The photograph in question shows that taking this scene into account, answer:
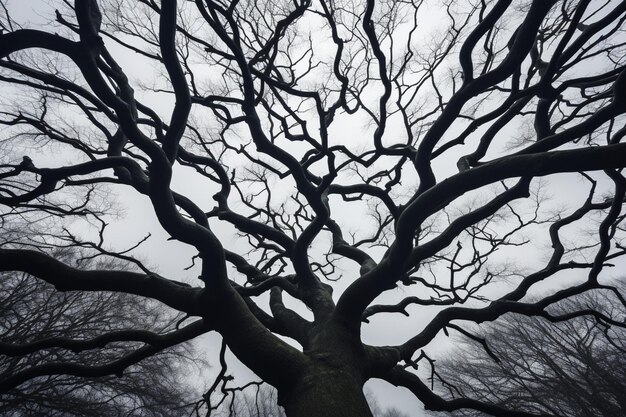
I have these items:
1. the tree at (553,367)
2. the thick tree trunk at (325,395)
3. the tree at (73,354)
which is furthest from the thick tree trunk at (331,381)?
the tree at (553,367)

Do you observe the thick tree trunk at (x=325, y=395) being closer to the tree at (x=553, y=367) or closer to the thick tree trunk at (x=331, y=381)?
the thick tree trunk at (x=331, y=381)

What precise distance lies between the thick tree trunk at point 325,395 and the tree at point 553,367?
11.2 m

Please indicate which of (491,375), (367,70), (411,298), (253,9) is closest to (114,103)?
(253,9)

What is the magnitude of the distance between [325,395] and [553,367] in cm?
1575

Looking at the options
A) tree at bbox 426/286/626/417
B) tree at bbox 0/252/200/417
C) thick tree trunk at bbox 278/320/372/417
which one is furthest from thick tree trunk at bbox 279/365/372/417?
tree at bbox 426/286/626/417

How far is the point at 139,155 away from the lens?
510 centimetres

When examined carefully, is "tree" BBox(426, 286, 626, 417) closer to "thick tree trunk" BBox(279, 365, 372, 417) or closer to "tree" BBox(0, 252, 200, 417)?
"thick tree trunk" BBox(279, 365, 372, 417)

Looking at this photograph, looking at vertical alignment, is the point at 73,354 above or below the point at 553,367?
above

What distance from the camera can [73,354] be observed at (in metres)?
10.9

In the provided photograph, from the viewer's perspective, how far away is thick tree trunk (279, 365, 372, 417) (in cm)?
182

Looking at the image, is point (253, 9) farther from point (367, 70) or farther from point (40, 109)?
point (40, 109)

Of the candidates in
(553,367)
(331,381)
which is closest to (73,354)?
(331,381)

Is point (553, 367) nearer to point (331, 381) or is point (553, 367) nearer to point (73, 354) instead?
point (331, 381)

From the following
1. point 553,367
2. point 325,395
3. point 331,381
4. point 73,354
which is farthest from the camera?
point 553,367
